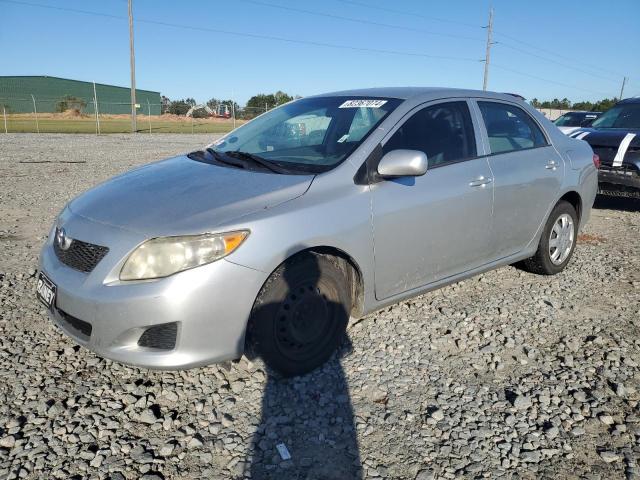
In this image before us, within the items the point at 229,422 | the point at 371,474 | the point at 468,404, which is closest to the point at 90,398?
the point at 229,422

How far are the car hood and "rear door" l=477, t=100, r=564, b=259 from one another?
175cm

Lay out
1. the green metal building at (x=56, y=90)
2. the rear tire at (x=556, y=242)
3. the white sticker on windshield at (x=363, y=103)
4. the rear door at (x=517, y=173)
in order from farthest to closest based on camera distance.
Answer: the green metal building at (x=56, y=90) → the rear tire at (x=556, y=242) → the rear door at (x=517, y=173) → the white sticker on windshield at (x=363, y=103)

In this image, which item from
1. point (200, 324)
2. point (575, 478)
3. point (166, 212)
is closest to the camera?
point (575, 478)

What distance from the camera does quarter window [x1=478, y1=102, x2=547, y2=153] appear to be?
3.97m

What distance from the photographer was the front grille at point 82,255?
2578mm

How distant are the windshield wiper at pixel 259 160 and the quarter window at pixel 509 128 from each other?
1759mm

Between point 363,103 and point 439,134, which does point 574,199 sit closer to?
point 439,134

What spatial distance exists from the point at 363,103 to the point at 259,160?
36.0 inches

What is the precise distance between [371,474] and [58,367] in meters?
1.97

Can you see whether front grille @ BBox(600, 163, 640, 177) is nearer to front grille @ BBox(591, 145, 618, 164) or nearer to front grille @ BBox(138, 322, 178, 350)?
front grille @ BBox(591, 145, 618, 164)

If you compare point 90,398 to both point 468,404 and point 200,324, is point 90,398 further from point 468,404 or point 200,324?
point 468,404

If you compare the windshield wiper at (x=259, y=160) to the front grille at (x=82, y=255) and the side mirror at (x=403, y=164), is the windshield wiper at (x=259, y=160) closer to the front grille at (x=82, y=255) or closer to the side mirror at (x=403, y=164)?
the side mirror at (x=403, y=164)

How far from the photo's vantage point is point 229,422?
2535mm

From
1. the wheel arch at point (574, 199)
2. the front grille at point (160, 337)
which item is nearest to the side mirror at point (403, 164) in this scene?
the front grille at point (160, 337)
